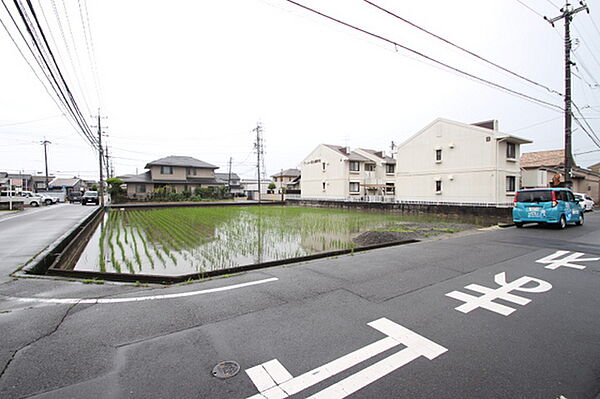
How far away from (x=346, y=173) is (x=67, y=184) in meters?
58.0

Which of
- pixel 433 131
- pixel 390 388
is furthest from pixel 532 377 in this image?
pixel 433 131

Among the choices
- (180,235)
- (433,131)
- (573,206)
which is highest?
(433,131)

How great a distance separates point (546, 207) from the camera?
32.8 ft

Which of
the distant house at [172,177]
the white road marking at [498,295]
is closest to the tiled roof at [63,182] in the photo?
the distant house at [172,177]

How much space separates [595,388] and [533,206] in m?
10.6

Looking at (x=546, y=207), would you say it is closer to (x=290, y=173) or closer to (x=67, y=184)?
(x=290, y=173)

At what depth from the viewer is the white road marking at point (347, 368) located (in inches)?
75.7

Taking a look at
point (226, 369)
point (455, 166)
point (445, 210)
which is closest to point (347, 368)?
point (226, 369)

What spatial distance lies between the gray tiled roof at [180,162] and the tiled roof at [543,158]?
35682mm

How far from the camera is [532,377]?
2.07 meters

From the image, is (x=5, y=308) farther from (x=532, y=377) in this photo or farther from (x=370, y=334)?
(x=532, y=377)

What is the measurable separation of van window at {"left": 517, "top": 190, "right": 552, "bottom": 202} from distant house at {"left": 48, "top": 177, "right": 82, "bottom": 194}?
67.0m

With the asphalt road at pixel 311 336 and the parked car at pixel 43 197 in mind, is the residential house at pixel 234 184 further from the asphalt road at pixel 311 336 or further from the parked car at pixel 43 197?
the asphalt road at pixel 311 336

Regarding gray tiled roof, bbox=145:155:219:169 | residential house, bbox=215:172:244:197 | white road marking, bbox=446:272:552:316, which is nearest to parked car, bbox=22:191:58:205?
gray tiled roof, bbox=145:155:219:169
